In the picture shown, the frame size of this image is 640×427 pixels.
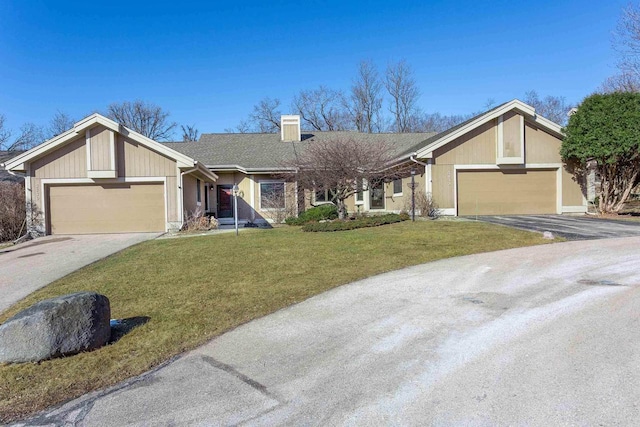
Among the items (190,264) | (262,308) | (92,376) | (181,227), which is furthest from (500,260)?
(181,227)

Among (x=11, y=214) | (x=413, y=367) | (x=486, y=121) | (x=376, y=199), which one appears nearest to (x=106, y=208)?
(x=11, y=214)

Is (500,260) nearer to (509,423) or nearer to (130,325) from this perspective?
(509,423)

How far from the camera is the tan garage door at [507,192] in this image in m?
16.3

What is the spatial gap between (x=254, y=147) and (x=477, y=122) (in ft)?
39.1

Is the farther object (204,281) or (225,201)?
(225,201)

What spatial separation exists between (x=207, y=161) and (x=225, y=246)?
10564 millimetres

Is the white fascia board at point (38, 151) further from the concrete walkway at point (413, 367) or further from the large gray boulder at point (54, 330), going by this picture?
the concrete walkway at point (413, 367)

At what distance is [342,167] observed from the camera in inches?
601

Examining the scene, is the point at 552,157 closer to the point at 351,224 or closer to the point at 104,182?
the point at 351,224

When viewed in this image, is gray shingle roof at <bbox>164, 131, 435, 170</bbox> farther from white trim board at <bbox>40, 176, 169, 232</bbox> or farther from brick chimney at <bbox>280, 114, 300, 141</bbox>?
white trim board at <bbox>40, 176, 169, 232</bbox>

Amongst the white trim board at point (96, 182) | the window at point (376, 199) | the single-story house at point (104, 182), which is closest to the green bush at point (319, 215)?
the window at point (376, 199)

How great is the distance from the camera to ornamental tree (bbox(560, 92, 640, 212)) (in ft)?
46.5

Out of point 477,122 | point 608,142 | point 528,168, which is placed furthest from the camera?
point 528,168

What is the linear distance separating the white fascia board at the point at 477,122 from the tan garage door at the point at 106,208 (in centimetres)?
1067
